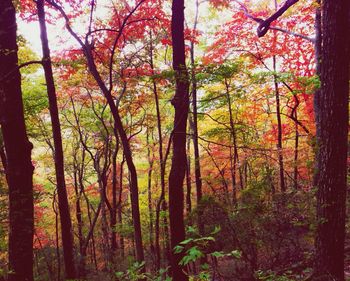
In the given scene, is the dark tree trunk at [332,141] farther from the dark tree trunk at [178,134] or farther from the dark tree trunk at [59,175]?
the dark tree trunk at [59,175]

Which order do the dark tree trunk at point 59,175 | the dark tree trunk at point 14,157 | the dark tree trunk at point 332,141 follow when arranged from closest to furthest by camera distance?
1. the dark tree trunk at point 332,141
2. the dark tree trunk at point 14,157
3. the dark tree trunk at point 59,175

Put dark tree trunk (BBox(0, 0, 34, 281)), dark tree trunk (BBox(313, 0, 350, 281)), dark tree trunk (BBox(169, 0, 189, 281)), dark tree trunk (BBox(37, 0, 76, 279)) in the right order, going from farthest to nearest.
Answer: dark tree trunk (BBox(37, 0, 76, 279))
dark tree trunk (BBox(169, 0, 189, 281))
dark tree trunk (BBox(0, 0, 34, 281))
dark tree trunk (BBox(313, 0, 350, 281))

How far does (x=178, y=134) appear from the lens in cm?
596

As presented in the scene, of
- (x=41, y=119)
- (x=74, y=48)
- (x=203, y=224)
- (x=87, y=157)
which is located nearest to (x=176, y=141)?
(x=203, y=224)

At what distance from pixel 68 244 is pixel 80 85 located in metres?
9.83

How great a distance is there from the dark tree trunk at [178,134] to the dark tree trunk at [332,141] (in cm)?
234

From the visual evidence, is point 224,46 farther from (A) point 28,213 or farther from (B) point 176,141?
(A) point 28,213

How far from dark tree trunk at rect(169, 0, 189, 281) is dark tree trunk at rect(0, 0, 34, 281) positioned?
2.45 metres

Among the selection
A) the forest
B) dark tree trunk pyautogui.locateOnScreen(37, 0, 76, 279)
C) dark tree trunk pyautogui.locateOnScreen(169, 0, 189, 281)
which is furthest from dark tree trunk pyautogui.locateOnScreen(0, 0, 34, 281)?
dark tree trunk pyautogui.locateOnScreen(169, 0, 189, 281)

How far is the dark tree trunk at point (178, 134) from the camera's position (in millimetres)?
5707

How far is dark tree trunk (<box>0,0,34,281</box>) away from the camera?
14.9ft

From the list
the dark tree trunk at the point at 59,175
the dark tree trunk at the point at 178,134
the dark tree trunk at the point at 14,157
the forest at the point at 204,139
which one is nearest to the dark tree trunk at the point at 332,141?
the forest at the point at 204,139

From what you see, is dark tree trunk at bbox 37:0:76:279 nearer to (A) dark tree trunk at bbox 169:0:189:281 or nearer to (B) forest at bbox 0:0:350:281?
(B) forest at bbox 0:0:350:281

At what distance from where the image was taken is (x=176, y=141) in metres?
5.97
